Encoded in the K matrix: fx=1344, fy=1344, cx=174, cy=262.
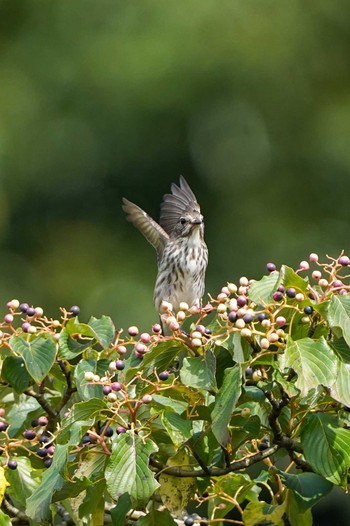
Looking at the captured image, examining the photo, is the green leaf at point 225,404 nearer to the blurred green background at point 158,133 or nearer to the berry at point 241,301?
the berry at point 241,301

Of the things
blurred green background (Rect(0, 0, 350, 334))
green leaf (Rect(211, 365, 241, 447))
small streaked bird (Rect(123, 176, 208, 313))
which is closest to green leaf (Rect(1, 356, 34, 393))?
green leaf (Rect(211, 365, 241, 447))

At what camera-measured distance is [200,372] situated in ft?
7.54

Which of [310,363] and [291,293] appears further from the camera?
[291,293]

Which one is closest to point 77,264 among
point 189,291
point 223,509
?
point 189,291

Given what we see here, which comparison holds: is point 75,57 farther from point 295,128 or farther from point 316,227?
point 316,227

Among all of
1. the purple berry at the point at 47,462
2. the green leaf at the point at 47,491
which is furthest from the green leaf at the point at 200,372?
the purple berry at the point at 47,462

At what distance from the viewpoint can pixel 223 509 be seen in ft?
8.17

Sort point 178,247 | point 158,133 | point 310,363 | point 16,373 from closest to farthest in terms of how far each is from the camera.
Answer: point 310,363 → point 16,373 → point 178,247 → point 158,133

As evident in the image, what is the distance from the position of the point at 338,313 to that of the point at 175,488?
45 centimetres

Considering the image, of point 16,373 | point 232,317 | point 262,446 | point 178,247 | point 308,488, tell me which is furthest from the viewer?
point 178,247

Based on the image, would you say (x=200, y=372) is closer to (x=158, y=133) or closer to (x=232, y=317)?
(x=232, y=317)

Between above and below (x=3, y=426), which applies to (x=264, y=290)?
above

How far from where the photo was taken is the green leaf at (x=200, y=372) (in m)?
2.28

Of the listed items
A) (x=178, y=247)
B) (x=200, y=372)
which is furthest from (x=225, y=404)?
(x=178, y=247)
